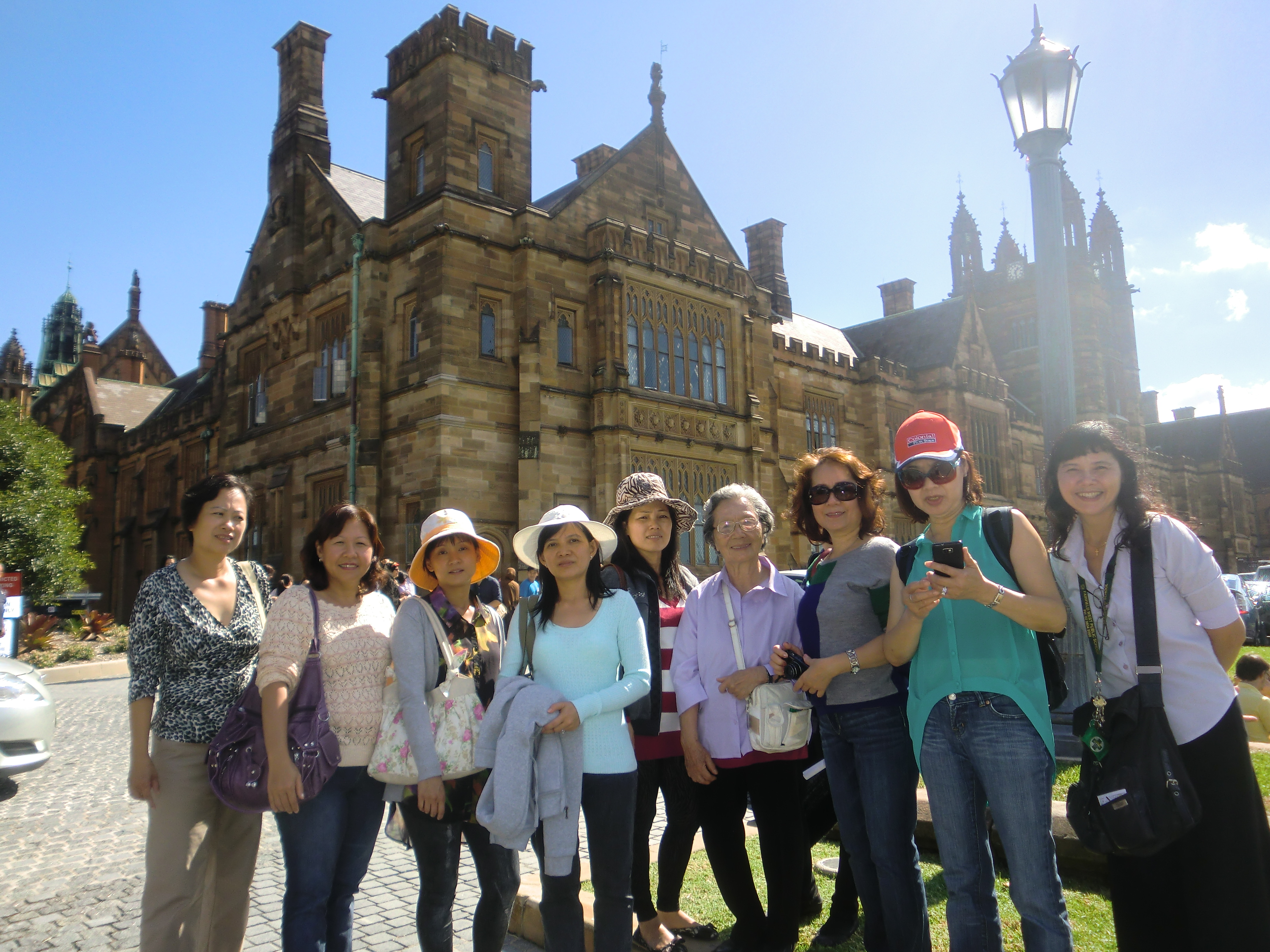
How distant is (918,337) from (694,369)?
18.0 m

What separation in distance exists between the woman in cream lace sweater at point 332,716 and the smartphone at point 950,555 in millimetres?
2169

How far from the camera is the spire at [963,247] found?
58.8 m

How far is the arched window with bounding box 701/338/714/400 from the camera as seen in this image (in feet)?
66.8

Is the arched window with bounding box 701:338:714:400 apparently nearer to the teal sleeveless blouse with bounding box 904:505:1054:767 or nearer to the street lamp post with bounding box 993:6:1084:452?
the street lamp post with bounding box 993:6:1084:452

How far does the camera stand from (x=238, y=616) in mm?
3604

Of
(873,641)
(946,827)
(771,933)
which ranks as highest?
(873,641)

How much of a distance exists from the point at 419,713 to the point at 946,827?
2.03 meters

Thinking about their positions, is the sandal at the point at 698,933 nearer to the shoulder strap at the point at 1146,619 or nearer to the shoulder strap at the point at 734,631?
the shoulder strap at the point at 734,631

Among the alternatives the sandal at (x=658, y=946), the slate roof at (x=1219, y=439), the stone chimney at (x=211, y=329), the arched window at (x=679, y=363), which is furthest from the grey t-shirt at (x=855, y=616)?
the slate roof at (x=1219, y=439)

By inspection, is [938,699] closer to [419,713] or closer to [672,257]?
[419,713]

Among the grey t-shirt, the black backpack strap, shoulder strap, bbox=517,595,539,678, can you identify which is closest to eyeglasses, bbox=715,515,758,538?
the grey t-shirt

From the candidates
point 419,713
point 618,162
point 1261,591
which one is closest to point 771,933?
point 419,713

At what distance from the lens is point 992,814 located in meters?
2.94

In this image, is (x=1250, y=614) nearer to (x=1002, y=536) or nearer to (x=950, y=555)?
(x=1002, y=536)
